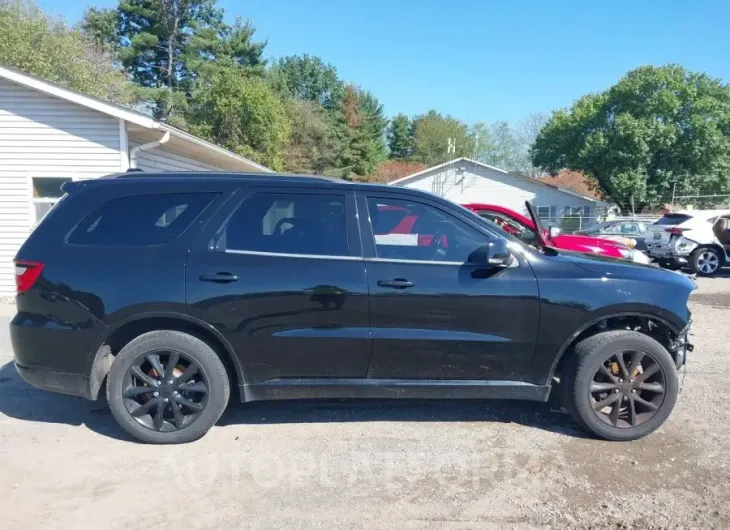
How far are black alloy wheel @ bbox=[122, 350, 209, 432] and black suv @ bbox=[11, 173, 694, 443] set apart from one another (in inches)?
0.4

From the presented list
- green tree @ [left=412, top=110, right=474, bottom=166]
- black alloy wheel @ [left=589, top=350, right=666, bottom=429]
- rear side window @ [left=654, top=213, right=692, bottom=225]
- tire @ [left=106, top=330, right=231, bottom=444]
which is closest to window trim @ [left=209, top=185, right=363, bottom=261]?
tire @ [left=106, top=330, right=231, bottom=444]

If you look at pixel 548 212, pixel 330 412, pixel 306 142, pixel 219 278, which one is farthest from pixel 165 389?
pixel 306 142

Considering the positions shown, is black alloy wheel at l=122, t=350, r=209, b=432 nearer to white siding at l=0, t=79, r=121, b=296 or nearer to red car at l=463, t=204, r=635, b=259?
red car at l=463, t=204, r=635, b=259

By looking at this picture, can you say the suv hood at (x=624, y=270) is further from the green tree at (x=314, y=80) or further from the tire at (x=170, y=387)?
the green tree at (x=314, y=80)

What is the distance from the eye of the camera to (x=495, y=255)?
385 centimetres

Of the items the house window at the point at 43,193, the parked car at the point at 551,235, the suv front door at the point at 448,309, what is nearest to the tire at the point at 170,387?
the suv front door at the point at 448,309

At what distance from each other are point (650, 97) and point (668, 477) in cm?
3681

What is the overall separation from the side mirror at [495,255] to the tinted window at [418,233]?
89 millimetres

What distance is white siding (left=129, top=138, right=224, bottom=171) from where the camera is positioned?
1088 centimetres

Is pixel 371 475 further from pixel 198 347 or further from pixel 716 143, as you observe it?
pixel 716 143

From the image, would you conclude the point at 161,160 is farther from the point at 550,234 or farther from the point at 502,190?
the point at 502,190

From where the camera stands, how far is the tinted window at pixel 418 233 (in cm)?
401

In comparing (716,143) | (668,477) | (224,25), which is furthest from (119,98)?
(716,143)

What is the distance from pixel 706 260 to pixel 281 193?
14.0 meters
